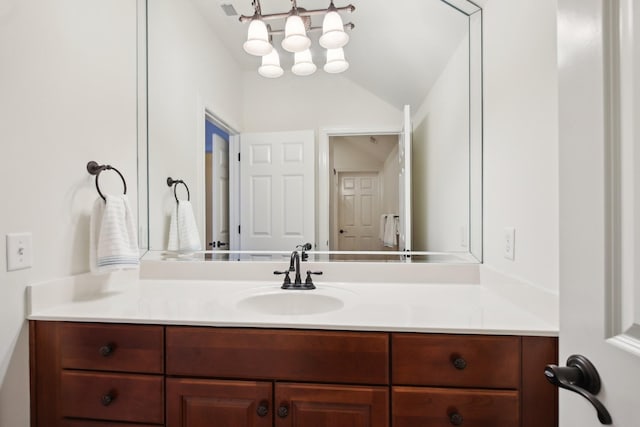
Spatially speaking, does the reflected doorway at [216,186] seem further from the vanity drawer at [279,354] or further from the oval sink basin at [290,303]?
the vanity drawer at [279,354]

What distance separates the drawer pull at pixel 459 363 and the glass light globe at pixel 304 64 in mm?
1400

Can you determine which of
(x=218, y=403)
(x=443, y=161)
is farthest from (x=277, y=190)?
(x=218, y=403)

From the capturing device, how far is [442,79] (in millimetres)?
1471

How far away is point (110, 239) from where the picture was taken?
3.82ft

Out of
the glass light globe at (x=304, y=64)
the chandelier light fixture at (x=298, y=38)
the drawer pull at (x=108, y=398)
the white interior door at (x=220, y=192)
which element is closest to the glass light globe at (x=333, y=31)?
the chandelier light fixture at (x=298, y=38)

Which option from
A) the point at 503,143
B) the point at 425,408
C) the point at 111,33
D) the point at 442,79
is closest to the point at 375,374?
the point at 425,408

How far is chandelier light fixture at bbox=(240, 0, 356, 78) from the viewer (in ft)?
4.67

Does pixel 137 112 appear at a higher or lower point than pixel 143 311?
higher

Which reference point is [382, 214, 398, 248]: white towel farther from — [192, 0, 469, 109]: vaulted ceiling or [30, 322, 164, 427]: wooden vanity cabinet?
[30, 322, 164, 427]: wooden vanity cabinet

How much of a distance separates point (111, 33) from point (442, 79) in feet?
5.12

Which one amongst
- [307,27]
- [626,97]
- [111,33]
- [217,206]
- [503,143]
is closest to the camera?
[626,97]

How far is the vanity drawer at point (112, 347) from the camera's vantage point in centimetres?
93

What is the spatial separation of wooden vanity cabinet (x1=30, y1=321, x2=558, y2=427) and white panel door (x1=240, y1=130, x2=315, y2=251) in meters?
0.70

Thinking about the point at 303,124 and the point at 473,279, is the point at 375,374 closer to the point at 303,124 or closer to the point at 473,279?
the point at 473,279
